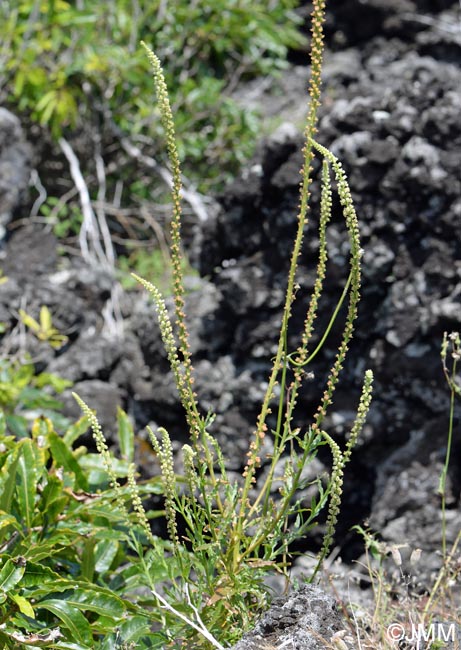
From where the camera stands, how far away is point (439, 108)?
4.23 meters

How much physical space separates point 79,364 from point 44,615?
251 centimetres

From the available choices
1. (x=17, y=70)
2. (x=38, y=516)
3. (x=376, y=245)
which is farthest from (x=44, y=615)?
(x=17, y=70)

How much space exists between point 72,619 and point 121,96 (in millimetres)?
5037

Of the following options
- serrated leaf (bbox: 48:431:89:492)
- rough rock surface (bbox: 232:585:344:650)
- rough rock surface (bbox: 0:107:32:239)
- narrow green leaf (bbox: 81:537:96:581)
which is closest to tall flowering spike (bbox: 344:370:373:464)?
rough rock surface (bbox: 232:585:344:650)

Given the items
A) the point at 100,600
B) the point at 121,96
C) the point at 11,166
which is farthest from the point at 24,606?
the point at 121,96

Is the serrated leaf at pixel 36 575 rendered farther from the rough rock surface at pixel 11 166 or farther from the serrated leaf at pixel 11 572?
the rough rock surface at pixel 11 166

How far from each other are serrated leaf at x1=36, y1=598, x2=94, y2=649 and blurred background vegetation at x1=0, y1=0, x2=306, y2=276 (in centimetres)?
416

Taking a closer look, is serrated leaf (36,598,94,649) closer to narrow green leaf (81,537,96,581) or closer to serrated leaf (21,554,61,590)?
serrated leaf (21,554,61,590)

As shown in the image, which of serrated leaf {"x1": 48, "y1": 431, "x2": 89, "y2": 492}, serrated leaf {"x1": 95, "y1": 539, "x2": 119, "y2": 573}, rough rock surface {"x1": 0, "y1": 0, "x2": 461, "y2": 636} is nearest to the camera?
serrated leaf {"x1": 95, "y1": 539, "x2": 119, "y2": 573}

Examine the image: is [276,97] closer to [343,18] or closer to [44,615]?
[343,18]

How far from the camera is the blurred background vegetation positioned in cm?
636

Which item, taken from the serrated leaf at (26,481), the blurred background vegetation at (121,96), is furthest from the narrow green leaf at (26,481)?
the blurred background vegetation at (121,96)

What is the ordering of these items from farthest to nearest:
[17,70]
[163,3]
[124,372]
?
1. [163,3]
2. [17,70]
3. [124,372]

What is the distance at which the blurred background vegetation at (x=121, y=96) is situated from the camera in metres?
6.36
